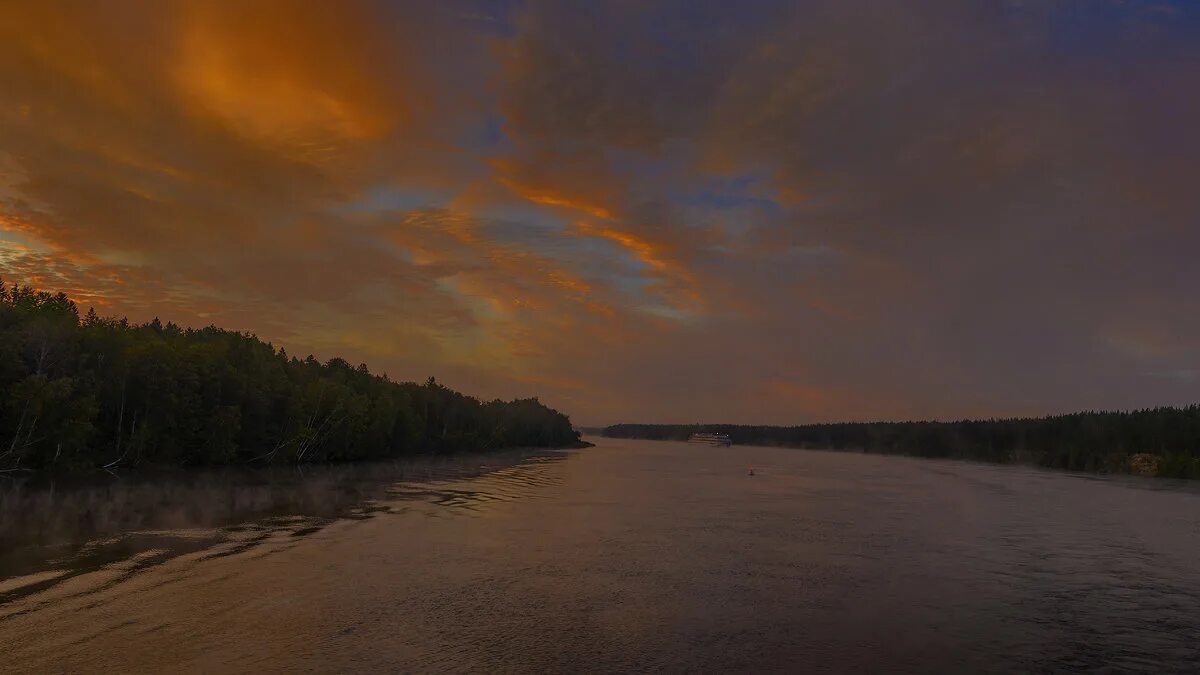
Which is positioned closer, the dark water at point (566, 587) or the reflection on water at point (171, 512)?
the dark water at point (566, 587)

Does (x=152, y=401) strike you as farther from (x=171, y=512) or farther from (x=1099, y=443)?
(x=1099, y=443)

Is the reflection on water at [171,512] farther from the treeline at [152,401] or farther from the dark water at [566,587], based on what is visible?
the treeline at [152,401]

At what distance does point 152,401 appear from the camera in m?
66.2

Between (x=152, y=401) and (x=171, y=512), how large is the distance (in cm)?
3111

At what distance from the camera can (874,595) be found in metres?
25.4

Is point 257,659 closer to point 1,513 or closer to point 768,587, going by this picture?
point 768,587

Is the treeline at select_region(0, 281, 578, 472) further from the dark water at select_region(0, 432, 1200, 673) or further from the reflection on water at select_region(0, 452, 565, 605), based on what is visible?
the dark water at select_region(0, 432, 1200, 673)

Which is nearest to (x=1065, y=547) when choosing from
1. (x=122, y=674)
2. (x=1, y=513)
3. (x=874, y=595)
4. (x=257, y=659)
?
(x=874, y=595)

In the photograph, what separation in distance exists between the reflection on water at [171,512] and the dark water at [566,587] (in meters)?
0.22

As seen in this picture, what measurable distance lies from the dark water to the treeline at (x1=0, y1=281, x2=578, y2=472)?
25.1 ft

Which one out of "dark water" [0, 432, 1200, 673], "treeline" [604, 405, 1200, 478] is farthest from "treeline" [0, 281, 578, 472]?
"treeline" [604, 405, 1200, 478]

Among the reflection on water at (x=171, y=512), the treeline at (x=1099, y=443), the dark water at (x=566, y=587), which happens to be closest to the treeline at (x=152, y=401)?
the reflection on water at (x=171, y=512)

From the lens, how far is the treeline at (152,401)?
54000 mm

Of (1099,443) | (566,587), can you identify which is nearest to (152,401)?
(566,587)
